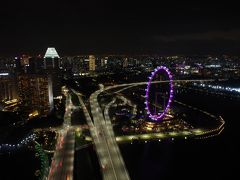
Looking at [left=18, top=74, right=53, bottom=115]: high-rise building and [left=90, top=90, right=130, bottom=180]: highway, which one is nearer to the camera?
[left=90, top=90, right=130, bottom=180]: highway

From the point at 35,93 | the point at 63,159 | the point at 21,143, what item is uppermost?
the point at 35,93

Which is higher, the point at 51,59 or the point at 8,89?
the point at 51,59

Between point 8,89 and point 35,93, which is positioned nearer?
point 35,93

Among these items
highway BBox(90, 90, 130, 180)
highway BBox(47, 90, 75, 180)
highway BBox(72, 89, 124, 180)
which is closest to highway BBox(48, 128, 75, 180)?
highway BBox(47, 90, 75, 180)

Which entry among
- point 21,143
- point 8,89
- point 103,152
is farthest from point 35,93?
point 103,152

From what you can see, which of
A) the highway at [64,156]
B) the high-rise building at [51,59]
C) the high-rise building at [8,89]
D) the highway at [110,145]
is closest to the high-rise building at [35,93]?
the high-rise building at [8,89]

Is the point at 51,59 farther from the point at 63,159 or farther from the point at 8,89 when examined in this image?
the point at 63,159

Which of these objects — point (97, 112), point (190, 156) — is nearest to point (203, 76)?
point (97, 112)

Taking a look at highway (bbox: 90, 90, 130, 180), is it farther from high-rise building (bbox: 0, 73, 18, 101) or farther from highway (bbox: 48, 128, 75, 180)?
high-rise building (bbox: 0, 73, 18, 101)

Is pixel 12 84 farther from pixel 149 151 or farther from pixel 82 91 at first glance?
pixel 149 151
